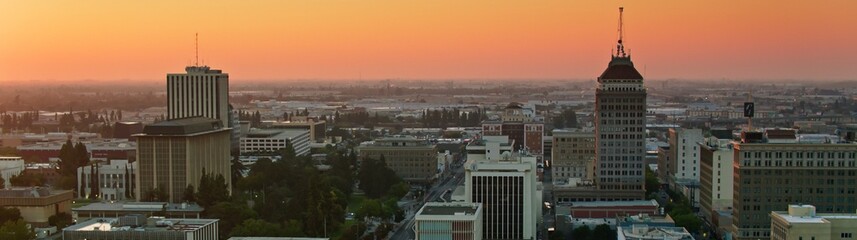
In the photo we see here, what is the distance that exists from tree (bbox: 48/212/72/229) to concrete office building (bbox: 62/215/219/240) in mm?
10132

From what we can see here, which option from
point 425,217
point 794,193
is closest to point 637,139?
point 794,193

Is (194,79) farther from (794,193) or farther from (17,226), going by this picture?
(794,193)

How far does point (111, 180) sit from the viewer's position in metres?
59.0

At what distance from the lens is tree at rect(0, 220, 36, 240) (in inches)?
1642

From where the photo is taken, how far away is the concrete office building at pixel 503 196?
137 feet

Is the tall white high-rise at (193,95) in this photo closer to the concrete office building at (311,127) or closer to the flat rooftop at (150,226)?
the concrete office building at (311,127)

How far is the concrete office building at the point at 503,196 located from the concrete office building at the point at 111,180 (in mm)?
23599

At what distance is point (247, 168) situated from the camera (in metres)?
67.6

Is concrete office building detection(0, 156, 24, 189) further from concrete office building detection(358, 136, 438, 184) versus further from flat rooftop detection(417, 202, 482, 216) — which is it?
flat rooftop detection(417, 202, 482, 216)

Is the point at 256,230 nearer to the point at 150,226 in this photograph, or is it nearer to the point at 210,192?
the point at 150,226

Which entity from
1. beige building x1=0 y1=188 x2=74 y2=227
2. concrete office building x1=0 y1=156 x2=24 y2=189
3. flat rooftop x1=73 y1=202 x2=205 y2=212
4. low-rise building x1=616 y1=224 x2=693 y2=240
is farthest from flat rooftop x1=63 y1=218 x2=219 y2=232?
concrete office building x1=0 y1=156 x2=24 y2=189

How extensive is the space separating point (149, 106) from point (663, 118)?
75854 mm

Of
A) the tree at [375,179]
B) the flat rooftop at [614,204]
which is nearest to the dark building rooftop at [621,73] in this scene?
the flat rooftop at [614,204]

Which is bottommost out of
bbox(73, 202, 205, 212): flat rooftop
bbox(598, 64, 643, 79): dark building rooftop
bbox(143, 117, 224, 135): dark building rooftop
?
bbox(73, 202, 205, 212): flat rooftop
